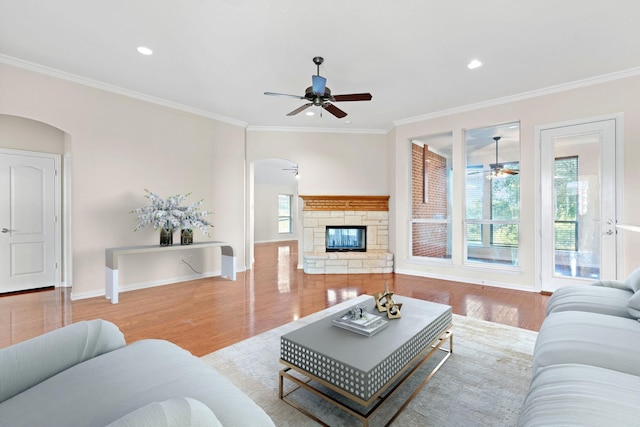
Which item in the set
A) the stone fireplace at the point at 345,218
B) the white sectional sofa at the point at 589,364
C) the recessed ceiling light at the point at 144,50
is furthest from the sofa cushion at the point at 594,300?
the recessed ceiling light at the point at 144,50

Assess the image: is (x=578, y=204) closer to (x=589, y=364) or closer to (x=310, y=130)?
(x=589, y=364)

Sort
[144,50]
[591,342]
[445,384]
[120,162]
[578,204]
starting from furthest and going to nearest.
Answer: [120,162] < [578,204] < [144,50] < [445,384] < [591,342]

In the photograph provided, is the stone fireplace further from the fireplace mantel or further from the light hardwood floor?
the light hardwood floor

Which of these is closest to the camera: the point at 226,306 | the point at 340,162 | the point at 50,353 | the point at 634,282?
the point at 50,353

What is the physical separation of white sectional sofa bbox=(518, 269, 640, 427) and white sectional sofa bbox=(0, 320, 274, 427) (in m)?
1.02

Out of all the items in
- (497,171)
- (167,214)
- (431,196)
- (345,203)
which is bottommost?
(167,214)

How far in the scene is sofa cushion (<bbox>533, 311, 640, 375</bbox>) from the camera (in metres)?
1.36

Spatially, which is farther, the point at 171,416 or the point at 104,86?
the point at 104,86

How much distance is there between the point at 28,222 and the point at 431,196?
677cm

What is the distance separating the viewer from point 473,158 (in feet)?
17.1

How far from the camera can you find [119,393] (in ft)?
3.28

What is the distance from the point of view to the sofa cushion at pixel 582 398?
0.94 m

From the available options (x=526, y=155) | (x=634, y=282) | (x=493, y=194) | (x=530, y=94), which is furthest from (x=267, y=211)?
(x=634, y=282)

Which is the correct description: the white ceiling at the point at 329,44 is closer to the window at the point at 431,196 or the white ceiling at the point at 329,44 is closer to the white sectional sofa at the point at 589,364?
the window at the point at 431,196
